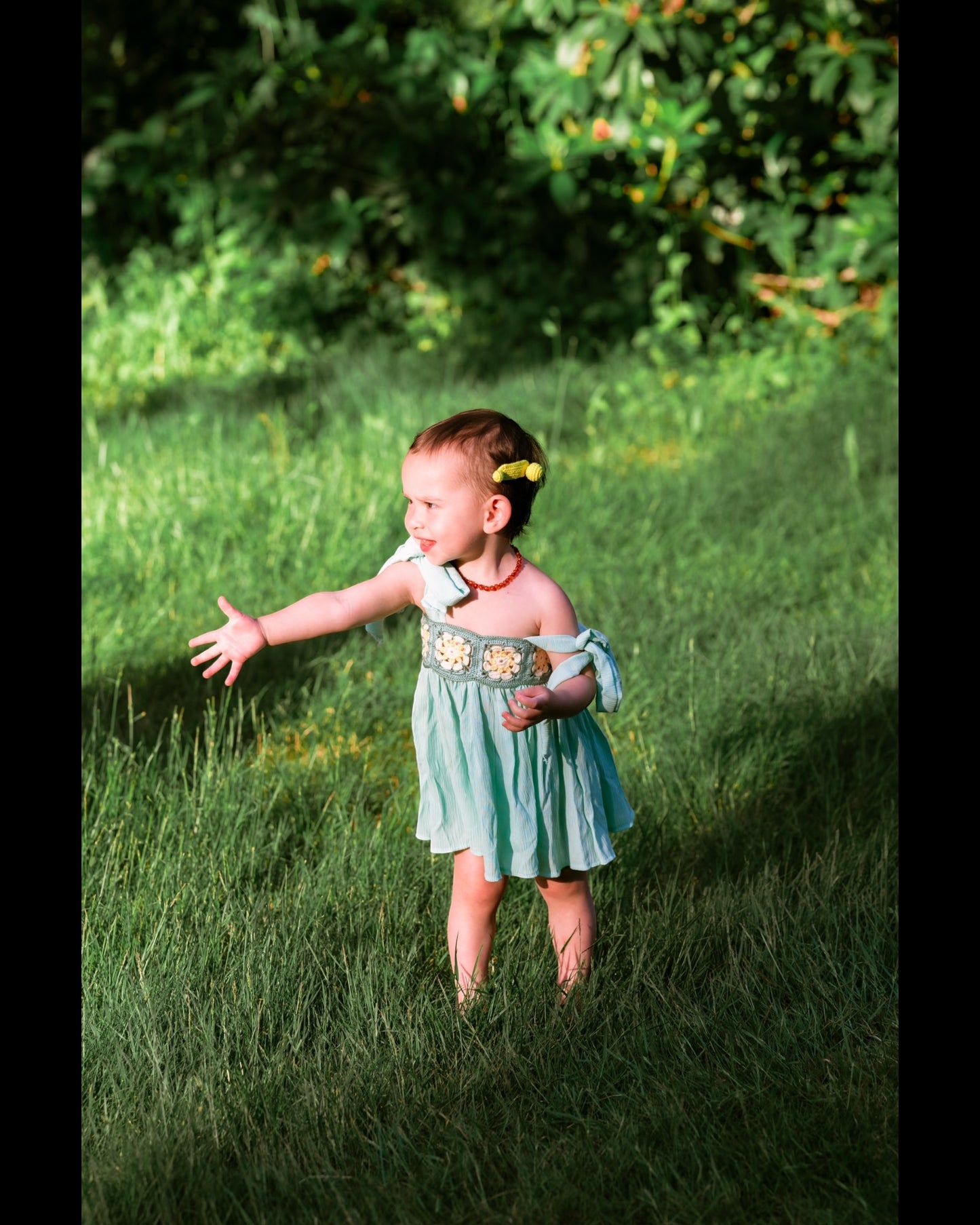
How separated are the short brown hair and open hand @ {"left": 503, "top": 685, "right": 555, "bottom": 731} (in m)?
0.32

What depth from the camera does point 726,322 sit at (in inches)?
302

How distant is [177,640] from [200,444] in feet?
6.58

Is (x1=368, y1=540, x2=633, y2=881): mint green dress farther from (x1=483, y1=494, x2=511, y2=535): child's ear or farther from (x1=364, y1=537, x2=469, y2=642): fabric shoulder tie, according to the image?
(x1=483, y1=494, x2=511, y2=535): child's ear

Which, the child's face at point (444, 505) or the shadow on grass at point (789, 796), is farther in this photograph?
the shadow on grass at point (789, 796)

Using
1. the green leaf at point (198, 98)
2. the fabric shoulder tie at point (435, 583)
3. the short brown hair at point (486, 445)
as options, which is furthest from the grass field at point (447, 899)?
the green leaf at point (198, 98)

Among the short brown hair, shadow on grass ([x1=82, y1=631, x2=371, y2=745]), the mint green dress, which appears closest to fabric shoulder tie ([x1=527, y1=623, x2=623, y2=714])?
the mint green dress

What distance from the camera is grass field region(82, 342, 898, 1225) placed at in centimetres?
188

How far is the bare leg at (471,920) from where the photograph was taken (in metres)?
2.30

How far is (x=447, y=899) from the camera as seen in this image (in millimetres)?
2598

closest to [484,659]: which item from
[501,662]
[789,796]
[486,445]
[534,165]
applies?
[501,662]

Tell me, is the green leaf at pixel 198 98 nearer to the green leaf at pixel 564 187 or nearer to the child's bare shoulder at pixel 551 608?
the green leaf at pixel 564 187

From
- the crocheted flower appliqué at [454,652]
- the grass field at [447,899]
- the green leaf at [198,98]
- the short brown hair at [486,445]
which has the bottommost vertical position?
the grass field at [447,899]

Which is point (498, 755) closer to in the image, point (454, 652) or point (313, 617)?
point (454, 652)

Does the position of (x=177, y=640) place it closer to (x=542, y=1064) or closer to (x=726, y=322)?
(x=542, y=1064)
